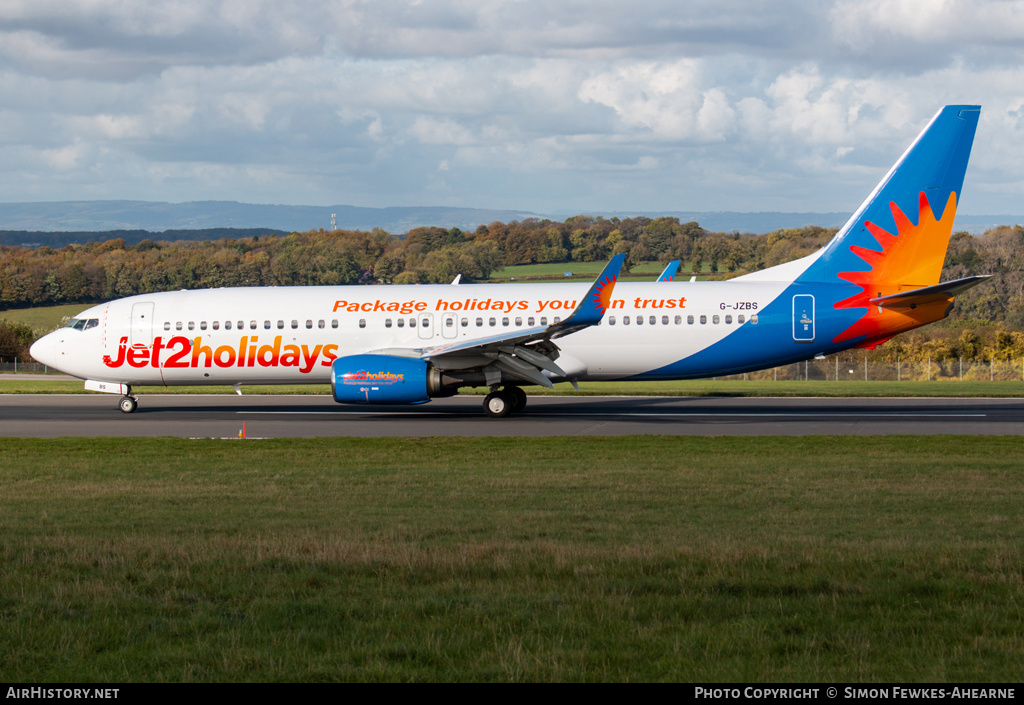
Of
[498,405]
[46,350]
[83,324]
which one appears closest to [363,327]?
[498,405]

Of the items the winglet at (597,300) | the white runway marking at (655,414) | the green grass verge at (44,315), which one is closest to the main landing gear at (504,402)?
the white runway marking at (655,414)

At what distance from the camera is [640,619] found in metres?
6.11

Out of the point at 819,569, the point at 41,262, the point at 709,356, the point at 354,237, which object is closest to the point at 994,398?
the point at 709,356

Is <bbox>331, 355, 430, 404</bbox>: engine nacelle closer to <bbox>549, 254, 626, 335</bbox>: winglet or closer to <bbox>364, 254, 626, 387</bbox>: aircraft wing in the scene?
<bbox>364, 254, 626, 387</bbox>: aircraft wing

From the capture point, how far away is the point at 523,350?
1006 inches

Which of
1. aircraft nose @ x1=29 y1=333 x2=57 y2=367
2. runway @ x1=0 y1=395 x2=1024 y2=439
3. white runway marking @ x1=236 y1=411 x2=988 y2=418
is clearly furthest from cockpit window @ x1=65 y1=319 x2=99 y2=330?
white runway marking @ x1=236 y1=411 x2=988 y2=418

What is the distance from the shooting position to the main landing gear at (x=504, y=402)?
2641cm

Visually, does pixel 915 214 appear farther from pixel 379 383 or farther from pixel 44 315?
pixel 44 315

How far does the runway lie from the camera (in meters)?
22.7

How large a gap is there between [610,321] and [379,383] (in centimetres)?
668

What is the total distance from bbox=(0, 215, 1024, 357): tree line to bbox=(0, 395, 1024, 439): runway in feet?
166

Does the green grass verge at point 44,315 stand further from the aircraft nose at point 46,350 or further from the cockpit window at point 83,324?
the cockpit window at point 83,324
